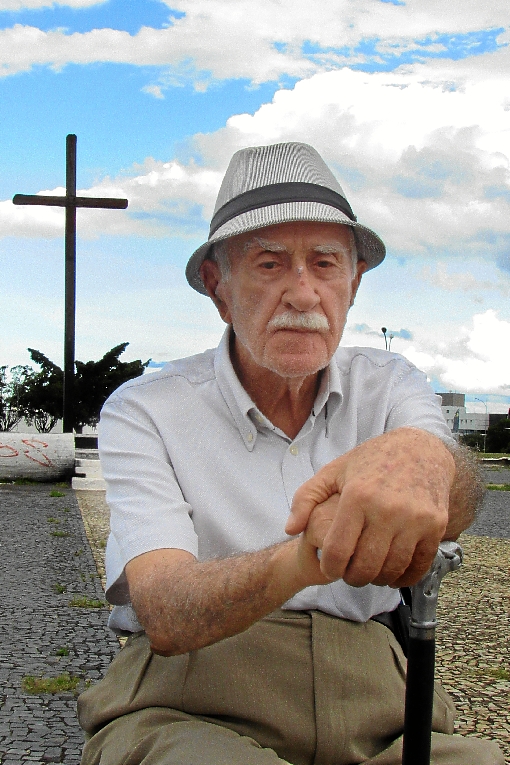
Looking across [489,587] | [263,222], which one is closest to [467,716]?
[263,222]

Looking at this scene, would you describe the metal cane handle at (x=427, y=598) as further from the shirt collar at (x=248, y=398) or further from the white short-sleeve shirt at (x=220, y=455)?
the shirt collar at (x=248, y=398)

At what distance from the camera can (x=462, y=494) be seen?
5.55ft

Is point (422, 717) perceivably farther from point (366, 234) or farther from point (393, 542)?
point (366, 234)

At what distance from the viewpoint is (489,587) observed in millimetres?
5480

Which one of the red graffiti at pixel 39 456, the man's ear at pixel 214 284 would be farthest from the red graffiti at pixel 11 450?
the man's ear at pixel 214 284

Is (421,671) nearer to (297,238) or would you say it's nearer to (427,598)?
(427,598)

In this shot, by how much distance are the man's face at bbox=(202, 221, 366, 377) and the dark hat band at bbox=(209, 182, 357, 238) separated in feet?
0.19

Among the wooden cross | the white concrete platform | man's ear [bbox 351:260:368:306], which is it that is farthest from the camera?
Answer: the wooden cross

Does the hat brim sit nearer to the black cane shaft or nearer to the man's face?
the man's face

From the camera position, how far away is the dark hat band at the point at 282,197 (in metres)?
2.13

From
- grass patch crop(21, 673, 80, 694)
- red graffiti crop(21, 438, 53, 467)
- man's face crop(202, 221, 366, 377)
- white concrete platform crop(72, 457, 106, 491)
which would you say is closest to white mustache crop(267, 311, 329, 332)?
man's face crop(202, 221, 366, 377)

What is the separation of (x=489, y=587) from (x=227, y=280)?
12.6 ft

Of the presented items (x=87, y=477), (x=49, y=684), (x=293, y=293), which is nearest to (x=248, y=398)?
(x=293, y=293)

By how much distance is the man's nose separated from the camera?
2107 millimetres
